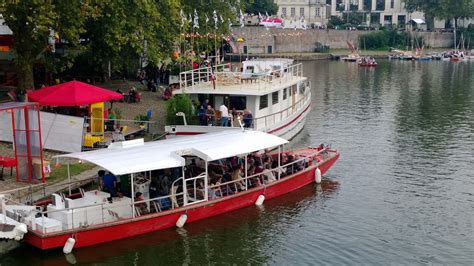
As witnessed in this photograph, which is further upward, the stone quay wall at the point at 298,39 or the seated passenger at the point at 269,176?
the stone quay wall at the point at 298,39

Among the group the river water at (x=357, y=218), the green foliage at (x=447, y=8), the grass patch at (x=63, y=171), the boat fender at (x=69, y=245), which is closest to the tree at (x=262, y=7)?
the green foliage at (x=447, y=8)

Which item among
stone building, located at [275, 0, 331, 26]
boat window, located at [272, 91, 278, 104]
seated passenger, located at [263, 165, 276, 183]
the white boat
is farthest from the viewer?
stone building, located at [275, 0, 331, 26]

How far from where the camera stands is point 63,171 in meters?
24.4

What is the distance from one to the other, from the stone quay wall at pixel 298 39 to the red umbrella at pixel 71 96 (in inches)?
2641

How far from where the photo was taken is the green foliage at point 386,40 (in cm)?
11706

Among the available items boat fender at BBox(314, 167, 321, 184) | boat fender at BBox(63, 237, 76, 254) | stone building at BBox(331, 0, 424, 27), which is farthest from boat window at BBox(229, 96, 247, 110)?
stone building at BBox(331, 0, 424, 27)

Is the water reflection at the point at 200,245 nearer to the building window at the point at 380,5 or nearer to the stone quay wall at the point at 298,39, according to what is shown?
the stone quay wall at the point at 298,39

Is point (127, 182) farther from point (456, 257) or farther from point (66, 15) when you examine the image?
point (66, 15)

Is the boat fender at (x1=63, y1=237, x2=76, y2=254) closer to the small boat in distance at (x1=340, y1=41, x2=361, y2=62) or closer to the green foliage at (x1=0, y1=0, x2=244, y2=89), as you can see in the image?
the green foliage at (x1=0, y1=0, x2=244, y2=89)

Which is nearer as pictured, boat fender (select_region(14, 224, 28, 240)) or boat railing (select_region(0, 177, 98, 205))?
boat fender (select_region(14, 224, 28, 240))

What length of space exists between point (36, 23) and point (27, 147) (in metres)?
8.96

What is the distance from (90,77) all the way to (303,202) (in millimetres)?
24620

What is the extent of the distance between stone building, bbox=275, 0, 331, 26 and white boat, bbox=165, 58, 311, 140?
9985 cm

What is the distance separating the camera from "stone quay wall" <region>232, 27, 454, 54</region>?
101000 millimetres
